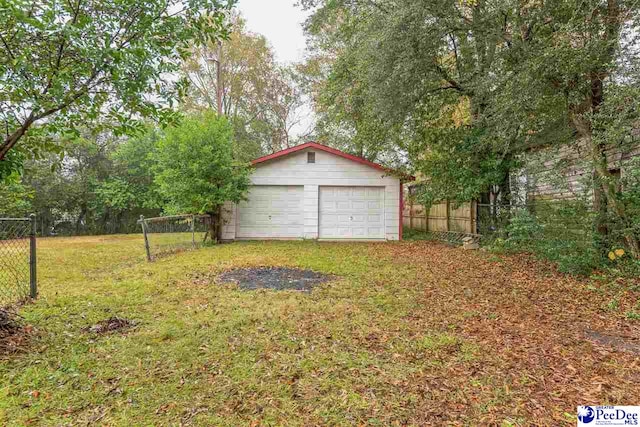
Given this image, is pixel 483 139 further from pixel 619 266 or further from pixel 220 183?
pixel 220 183

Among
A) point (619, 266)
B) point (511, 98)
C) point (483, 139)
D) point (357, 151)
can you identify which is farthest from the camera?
point (357, 151)

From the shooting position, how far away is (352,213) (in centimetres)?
1241

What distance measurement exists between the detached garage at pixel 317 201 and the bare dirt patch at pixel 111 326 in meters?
8.13

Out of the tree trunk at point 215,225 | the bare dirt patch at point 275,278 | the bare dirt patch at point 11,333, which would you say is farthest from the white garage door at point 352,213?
the bare dirt patch at point 11,333

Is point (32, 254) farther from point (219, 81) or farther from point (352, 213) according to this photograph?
point (219, 81)

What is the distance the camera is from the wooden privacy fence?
37.1ft

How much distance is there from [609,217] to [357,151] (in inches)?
409

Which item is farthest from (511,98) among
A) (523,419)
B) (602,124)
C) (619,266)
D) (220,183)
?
(220,183)

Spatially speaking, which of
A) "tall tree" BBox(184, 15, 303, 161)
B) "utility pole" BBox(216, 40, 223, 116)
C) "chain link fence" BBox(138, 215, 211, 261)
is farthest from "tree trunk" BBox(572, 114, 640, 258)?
"utility pole" BBox(216, 40, 223, 116)

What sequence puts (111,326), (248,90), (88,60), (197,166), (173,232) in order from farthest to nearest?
(248,90) → (173,232) → (197,166) → (111,326) → (88,60)

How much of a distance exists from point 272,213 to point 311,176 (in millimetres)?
1871

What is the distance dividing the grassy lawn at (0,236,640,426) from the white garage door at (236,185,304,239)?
20.9 ft

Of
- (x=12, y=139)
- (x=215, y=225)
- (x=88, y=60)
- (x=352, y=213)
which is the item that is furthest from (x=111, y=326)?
(x=352, y=213)

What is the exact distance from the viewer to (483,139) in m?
9.14
